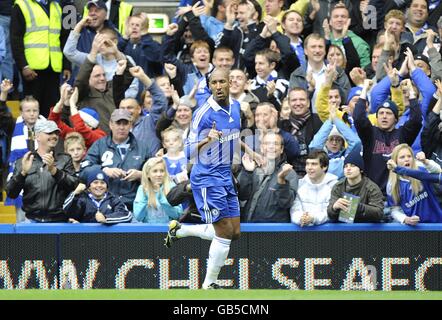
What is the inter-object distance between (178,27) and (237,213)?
4959 millimetres

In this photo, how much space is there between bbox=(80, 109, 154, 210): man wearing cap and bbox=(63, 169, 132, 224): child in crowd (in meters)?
0.39

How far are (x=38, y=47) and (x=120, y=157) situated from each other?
10.7 ft

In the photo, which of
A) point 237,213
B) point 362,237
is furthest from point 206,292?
point 362,237

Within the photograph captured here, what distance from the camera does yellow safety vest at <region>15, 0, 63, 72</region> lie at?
17.4 m

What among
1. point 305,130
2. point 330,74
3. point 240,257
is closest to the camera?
point 240,257

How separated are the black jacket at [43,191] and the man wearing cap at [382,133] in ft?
11.3

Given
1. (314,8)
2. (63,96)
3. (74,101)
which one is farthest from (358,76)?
(63,96)

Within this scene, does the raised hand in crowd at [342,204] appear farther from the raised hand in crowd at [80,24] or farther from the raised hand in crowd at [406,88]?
the raised hand in crowd at [80,24]

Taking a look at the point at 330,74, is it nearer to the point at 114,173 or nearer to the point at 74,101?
the point at 114,173

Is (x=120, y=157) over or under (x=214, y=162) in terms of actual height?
under

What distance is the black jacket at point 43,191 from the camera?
47.0 ft

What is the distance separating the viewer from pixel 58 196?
14.4m

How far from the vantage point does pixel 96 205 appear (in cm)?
1414
